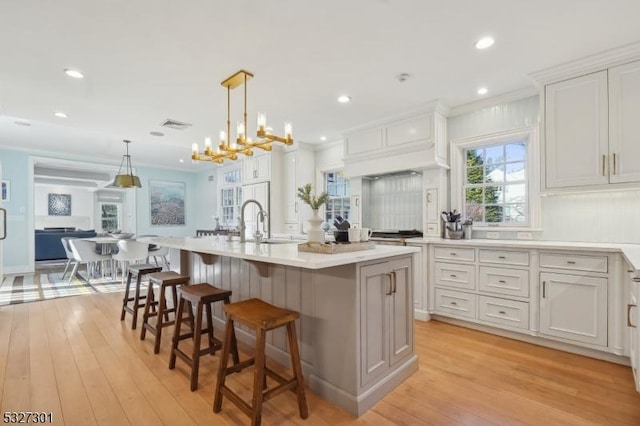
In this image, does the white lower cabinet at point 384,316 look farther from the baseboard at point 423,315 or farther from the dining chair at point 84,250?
the dining chair at point 84,250

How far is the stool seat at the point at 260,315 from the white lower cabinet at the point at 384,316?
45 cm

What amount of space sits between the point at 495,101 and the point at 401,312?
2.71 meters

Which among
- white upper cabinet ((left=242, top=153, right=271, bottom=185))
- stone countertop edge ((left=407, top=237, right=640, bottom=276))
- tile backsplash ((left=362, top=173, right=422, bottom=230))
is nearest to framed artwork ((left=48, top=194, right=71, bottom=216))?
white upper cabinet ((left=242, top=153, right=271, bottom=185))

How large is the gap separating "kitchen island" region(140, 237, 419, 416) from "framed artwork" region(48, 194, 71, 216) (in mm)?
11989

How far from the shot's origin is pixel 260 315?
180 cm

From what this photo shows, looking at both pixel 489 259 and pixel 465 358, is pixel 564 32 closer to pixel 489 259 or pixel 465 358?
pixel 489 259

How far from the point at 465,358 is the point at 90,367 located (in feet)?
9.90

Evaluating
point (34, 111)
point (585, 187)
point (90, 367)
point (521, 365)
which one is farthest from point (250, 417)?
point (34, 111)

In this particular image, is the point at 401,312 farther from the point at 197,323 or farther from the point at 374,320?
the point at 197,323

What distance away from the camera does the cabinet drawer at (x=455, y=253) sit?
10.6ft

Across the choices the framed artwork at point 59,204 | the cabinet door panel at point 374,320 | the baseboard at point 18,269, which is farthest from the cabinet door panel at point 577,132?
the framed artwork at point 59,204

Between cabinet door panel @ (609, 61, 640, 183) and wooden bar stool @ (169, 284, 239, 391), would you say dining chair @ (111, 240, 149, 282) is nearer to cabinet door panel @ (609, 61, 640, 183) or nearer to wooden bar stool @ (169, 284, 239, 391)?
wooden bar stool @ (169, 284, 239, 391)

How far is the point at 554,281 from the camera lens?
271 centimetres

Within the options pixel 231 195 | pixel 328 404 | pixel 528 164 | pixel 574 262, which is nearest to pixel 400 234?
pixel 528 164
